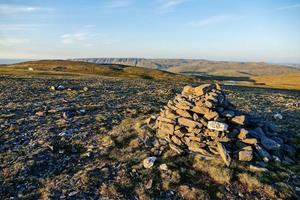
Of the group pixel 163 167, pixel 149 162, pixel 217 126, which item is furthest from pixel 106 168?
pixel 217 126

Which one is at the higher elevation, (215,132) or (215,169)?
(215,132)

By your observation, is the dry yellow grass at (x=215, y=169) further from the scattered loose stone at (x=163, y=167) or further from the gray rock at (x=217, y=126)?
the gray rock at (x=217, y=126)

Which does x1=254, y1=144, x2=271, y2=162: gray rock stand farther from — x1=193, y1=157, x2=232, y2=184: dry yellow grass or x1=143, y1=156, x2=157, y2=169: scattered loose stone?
x1=143, y1=156, x2=157, y2=169: scattered loose stone

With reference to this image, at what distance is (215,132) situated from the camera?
1634 cm

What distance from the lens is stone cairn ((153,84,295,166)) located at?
52.2 feet

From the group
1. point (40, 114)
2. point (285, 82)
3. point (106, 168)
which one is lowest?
point (285, 82)

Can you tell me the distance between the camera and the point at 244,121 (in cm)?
1789

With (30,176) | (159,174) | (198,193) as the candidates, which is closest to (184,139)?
(159,174)

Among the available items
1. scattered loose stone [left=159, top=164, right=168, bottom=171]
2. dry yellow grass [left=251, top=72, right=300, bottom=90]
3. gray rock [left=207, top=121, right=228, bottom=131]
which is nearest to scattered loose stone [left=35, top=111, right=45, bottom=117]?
scattered loose stone [left=159, top=164, right=168, bottom=171]

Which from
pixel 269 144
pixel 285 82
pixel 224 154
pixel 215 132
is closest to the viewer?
pixel 224 154

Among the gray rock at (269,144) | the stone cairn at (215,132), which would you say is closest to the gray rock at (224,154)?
the stone cairn at (215,132)

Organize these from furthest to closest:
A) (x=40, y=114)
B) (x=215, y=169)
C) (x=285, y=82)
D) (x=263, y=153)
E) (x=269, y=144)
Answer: (x=285, y=82)
(x=40, y=114)
(x=269, y=144)
(x=263, y=153)
(x=215, y=169)

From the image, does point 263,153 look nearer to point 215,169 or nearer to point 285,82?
point 215,169

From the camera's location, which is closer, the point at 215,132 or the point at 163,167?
the point at 163,167
